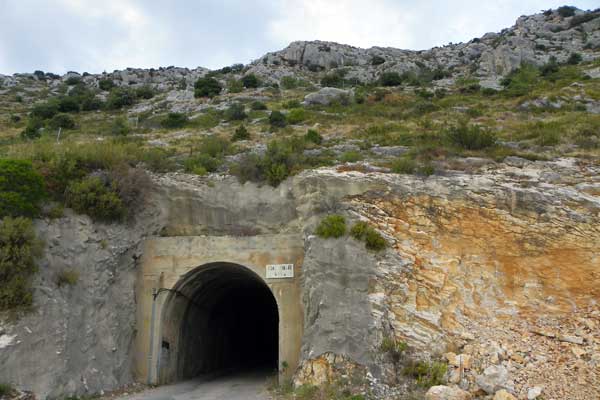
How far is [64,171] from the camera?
52.9ft

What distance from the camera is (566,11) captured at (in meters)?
68.4

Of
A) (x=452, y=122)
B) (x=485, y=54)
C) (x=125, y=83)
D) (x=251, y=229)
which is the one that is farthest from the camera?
(x=125, y=83)

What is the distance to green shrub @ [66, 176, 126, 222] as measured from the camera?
1549cm

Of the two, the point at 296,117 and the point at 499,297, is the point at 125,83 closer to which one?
the point at 296,117

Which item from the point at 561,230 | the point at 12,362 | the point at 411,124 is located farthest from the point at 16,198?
the point at 411,124

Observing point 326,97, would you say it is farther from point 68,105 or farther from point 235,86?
point 68,105

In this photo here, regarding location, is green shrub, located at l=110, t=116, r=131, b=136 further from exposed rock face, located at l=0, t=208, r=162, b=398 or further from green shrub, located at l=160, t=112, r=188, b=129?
exposed rock face, located at l=0, t=208, r=162, b=398

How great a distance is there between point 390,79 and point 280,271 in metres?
35.7

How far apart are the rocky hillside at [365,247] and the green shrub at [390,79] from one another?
77.5 ft

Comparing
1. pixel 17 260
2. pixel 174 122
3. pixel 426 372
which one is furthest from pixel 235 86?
pixel 426 372

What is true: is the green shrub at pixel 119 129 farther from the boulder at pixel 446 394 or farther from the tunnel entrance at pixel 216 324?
the boulder at pixel 446 394

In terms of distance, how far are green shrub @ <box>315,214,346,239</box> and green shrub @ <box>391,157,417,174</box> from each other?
3295 millimetres

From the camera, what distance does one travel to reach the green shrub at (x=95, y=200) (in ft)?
50.8

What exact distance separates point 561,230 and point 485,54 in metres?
45.0
